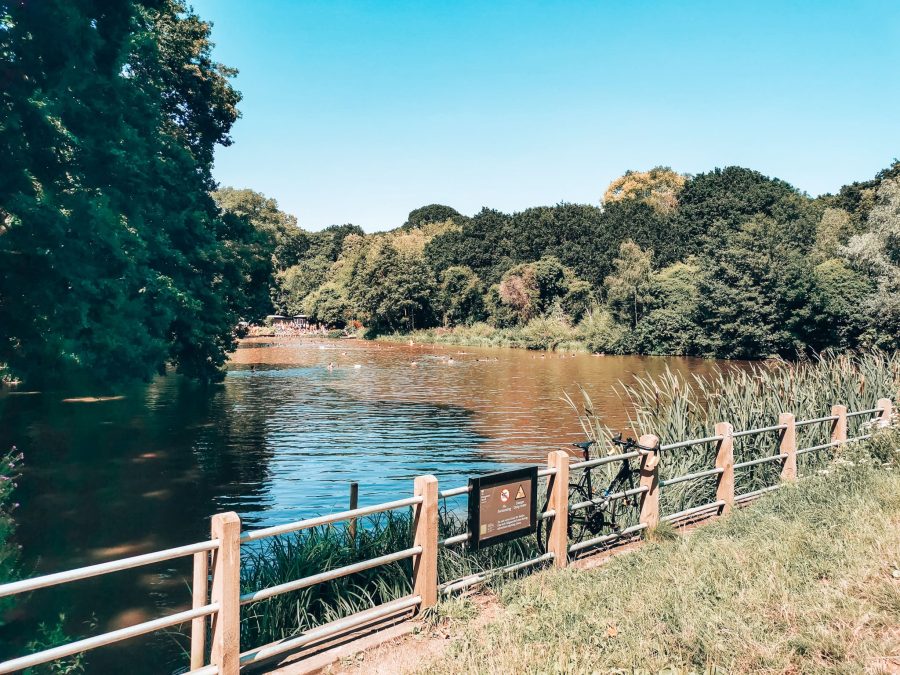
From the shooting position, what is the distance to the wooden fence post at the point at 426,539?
5117 millimetres

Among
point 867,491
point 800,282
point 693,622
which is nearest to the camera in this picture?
point 693,622

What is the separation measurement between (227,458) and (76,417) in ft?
29.1

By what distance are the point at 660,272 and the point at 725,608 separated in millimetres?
58253

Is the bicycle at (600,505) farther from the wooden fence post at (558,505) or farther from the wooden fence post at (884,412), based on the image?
the wooden fence post at (884,412)

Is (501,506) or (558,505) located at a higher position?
(501,506)

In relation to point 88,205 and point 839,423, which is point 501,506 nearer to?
point 839,423

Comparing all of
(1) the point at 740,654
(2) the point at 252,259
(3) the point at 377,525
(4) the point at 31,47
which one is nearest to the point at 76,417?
(2) the point at 252,259

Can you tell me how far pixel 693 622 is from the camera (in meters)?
4.39

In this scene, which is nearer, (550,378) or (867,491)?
(867,491)

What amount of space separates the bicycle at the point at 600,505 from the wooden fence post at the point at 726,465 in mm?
1055

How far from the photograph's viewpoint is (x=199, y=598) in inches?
161

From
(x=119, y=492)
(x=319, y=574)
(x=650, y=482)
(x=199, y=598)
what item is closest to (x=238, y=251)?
(x=119, y=492)

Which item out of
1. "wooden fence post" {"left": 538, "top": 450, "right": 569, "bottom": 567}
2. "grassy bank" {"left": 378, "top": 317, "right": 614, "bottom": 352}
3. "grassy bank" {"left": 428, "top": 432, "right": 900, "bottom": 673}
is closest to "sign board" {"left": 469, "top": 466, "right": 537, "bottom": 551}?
"wooden fence post" {"left": 538, "top": 450, "right": 569, "bottom": 567}

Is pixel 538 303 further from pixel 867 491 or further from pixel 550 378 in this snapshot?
pixel 867 491
